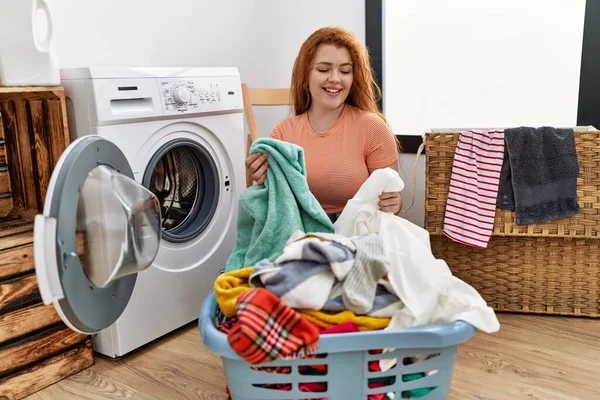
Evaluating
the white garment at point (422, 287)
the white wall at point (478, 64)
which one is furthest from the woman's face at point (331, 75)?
the white wall at point (478, 64)

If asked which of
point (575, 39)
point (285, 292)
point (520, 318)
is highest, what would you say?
point (575, 39)

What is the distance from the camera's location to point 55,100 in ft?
5.23

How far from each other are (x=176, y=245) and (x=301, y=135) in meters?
0.57

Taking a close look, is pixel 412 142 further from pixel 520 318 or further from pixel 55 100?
pixel 55 100

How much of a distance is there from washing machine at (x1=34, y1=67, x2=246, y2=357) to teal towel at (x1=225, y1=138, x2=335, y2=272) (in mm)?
253

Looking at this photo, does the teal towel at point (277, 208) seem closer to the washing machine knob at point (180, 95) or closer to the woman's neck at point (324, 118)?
the woman's neck at point (324, 118)

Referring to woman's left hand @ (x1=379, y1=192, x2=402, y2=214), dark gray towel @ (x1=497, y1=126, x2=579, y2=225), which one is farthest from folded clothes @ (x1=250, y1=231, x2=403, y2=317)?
dark gray towel @ (x1=497, y1=126, x2=579, y2=225)

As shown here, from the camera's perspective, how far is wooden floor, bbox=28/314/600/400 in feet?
4.98

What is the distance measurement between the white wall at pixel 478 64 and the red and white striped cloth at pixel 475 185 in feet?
1.62

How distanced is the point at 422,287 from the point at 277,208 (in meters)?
0.46

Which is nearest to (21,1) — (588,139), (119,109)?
(119,109)

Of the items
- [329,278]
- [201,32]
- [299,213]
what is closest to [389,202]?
[299,213]

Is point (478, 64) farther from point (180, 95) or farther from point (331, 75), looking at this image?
point (180, 95)

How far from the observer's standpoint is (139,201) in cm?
126
